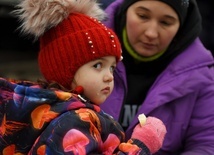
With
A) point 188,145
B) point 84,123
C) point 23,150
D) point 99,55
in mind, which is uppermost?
point 99,55

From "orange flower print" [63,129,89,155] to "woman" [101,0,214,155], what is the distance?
621 millimetres

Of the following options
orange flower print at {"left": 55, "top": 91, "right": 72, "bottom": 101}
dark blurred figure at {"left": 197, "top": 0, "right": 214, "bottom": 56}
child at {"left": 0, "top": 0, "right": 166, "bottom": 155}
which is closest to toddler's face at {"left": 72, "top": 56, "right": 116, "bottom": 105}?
child at {"left": 0, "top": 0, "right": 166, "bottom": 155}

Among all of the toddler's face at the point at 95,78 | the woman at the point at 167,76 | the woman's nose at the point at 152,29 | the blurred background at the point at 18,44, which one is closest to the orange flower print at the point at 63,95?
the toddler's face at the point at 95,78

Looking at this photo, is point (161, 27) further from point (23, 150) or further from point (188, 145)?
point (23, 150)

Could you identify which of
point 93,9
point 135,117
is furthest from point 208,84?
point 93,9

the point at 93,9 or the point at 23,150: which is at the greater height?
the point at 93,9

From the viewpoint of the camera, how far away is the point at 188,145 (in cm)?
216

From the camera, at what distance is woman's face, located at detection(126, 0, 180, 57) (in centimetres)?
213

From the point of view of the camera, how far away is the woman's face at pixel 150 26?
2.13m

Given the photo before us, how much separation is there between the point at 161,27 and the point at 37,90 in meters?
0.82

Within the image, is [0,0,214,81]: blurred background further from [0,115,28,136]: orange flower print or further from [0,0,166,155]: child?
[0,115,28,136]: orange flower print

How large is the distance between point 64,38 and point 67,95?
21 centimetres

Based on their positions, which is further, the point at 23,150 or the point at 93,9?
the point at 93,9

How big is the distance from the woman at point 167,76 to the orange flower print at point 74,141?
24.5 inches
